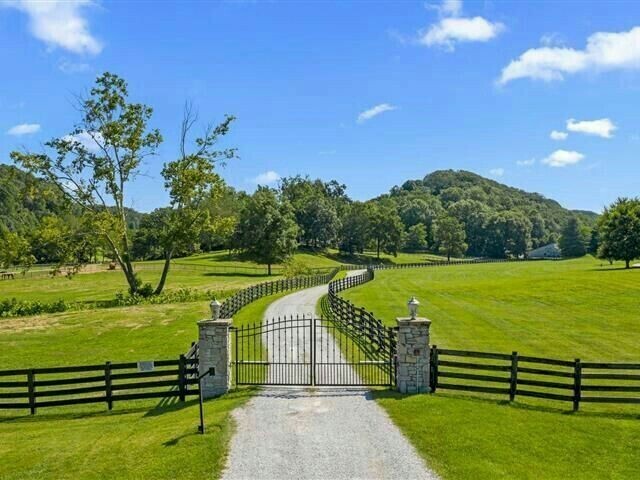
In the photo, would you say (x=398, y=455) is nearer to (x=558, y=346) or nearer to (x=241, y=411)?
(x=241, y=411)

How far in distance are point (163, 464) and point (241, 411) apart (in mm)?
3118

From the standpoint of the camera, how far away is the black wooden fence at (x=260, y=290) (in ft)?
105

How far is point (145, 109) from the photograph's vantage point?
45.1 metres

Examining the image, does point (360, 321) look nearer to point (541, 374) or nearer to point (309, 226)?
point (541, 374)

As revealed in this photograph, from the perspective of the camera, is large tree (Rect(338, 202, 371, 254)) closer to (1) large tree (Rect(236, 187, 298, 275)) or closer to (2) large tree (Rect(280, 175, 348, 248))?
(2) large tree (Rect(280, 175, 348, 248))

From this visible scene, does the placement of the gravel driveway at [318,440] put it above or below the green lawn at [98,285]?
above

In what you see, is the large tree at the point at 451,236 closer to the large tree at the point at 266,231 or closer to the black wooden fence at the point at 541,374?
the large tree at the point at 266,231

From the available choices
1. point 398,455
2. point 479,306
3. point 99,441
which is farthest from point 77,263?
point 398,455

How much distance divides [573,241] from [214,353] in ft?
418

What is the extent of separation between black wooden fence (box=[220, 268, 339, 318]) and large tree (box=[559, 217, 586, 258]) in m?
82.2

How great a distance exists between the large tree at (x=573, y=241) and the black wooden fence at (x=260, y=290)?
82159 millimetres

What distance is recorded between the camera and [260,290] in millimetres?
44781

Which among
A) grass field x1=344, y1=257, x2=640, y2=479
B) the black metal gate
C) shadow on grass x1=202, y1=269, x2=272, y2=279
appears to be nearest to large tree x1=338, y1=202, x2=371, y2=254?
shadow on grass x1=202, y1=269, x2=272, y2=279

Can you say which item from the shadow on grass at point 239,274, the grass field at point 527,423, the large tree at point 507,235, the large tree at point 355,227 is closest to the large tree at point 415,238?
the large tree at point 355,227
